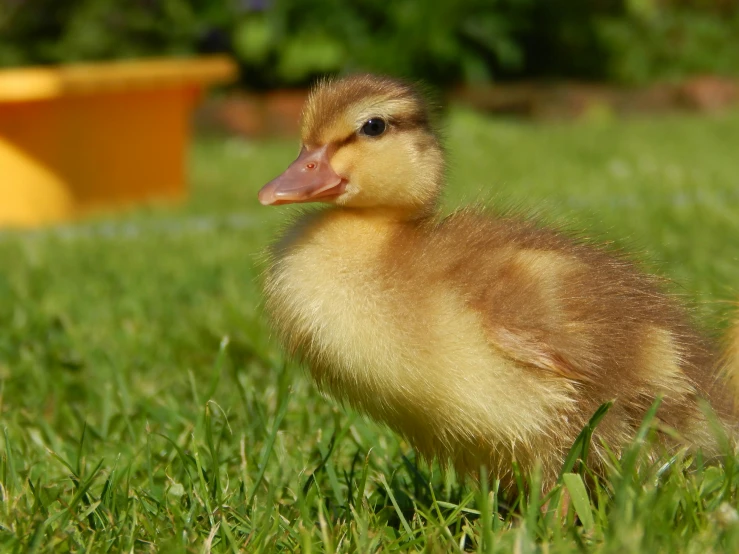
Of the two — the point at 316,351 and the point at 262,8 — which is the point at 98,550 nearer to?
the point at 316,351

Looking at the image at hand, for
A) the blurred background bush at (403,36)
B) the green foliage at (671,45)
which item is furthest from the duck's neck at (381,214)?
the green foliage at (671,45)

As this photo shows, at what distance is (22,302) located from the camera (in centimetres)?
373

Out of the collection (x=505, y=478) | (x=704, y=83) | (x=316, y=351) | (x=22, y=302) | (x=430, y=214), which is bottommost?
(x=704, y=83)

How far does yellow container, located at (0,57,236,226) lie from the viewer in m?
5.95

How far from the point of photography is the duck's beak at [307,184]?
2012 millimetres

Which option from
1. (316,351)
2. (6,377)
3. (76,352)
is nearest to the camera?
(316,351)

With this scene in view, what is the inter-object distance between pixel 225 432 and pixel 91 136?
433 cm

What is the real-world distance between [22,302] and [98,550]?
215 cm

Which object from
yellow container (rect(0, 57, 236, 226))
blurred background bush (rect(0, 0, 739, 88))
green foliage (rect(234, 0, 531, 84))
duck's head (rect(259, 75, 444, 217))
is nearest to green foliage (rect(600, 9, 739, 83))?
blurred background bush (rect(0, 0, 739, 88))

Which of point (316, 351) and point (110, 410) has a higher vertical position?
point (316, 351)

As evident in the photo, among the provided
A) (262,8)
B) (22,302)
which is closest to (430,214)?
(22,302)

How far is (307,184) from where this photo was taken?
79.5 inches

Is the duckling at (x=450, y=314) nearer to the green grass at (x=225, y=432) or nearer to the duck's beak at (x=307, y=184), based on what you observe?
the duck's beak at (x=307, y=184)

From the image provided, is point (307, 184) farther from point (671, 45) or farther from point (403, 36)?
point (671, 45)
